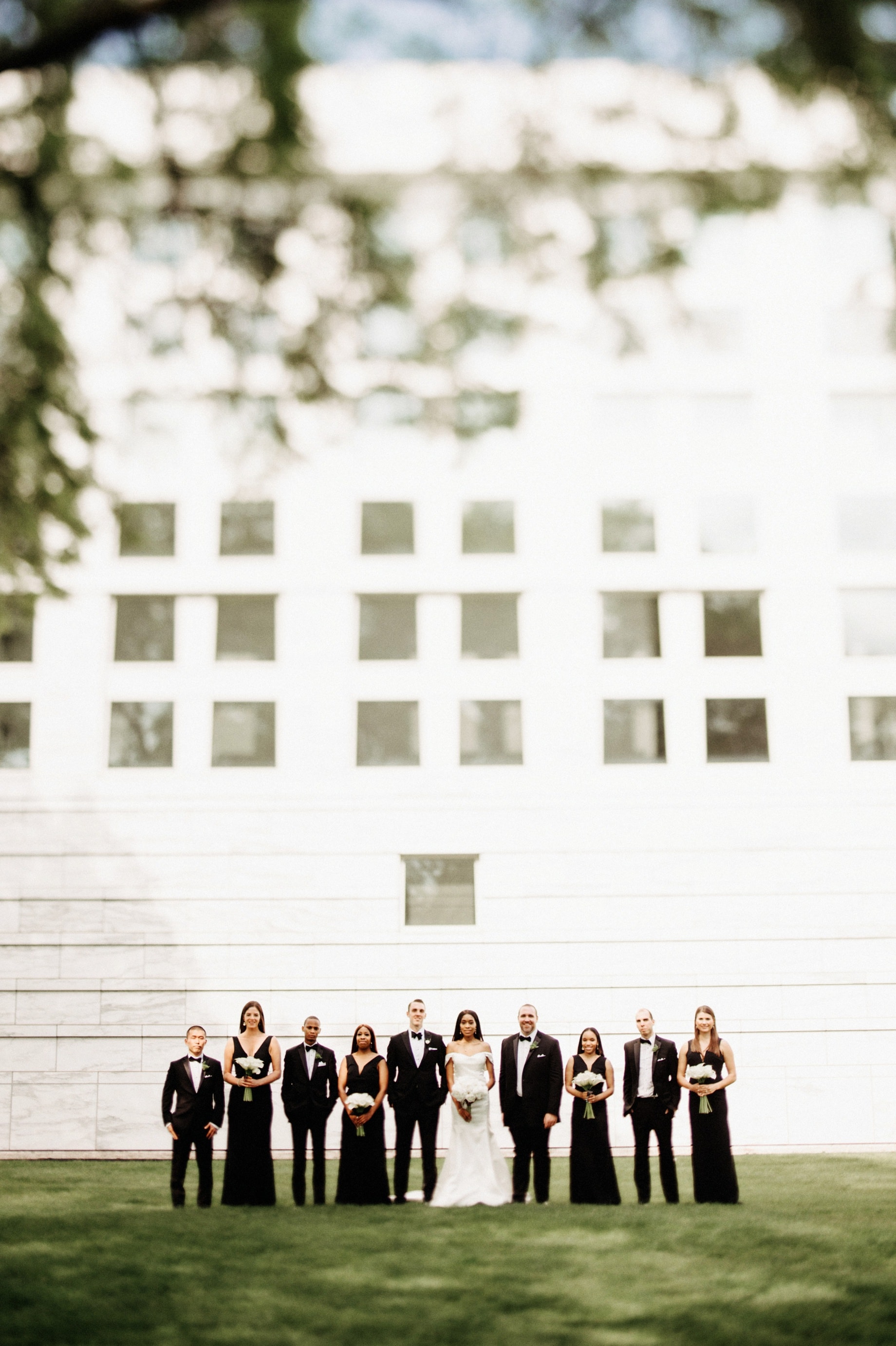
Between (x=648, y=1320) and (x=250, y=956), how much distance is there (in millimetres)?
13362

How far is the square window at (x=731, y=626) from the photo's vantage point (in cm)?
2305

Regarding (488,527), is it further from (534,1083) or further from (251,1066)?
(251,1066)

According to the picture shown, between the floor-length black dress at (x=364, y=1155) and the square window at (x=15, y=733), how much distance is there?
10.8 metres

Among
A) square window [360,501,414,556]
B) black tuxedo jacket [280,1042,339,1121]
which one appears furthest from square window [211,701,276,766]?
black tuxedo jacket [280,1042,339,1121]

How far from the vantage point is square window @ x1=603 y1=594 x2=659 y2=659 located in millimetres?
23047

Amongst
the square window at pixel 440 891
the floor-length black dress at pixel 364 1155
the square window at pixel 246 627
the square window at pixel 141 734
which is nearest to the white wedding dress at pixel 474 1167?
the floor-length black dress at pixel 364 1155

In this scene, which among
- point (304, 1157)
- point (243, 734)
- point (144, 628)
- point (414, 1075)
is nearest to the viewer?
point (304, 1157)

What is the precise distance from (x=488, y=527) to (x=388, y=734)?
3.82 meters

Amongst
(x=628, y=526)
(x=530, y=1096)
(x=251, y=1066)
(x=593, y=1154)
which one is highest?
(x=628, y=526)

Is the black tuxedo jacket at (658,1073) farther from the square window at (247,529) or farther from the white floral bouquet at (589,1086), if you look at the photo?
the square window at (247,529)

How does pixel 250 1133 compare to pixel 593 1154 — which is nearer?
pixel 250 1133

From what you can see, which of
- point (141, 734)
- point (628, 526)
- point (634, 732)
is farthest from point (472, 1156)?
point (628, 526)

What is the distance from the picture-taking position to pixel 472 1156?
44.9 ft

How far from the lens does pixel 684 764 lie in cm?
2241
